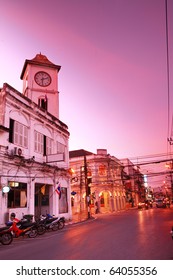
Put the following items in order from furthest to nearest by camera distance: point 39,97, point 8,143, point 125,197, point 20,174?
1. point 125,197
2. point 39,97
3. point 20,174
4. point 8,143

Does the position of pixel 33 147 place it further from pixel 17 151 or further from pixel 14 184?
pixel 14 184

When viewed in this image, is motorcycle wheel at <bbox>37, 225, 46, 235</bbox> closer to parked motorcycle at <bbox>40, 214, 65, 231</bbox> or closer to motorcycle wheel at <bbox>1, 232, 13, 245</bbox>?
parked motorcycle at <bbox>40, 214, 65, 231</bbox>

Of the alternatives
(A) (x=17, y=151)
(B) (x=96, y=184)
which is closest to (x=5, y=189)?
(A) (x=17, y=151)

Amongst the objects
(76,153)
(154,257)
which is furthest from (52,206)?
(76,153)

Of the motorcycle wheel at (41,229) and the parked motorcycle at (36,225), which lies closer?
the parked motorcycle at (36,225)

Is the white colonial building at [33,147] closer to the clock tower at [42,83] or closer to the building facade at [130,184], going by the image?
the clock tower at [42,83]

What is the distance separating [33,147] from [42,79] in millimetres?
10740

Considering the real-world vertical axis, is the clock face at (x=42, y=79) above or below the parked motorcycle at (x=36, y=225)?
above

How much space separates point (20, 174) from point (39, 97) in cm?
1181

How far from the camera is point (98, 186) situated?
148 ft

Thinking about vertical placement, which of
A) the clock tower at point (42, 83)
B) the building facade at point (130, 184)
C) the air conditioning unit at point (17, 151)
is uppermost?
the clock tower at point (42, 83)

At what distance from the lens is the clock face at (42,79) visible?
28.5m

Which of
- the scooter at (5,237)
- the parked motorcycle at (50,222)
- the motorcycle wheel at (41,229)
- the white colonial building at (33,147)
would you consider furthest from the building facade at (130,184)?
the scooter at (5,237)
